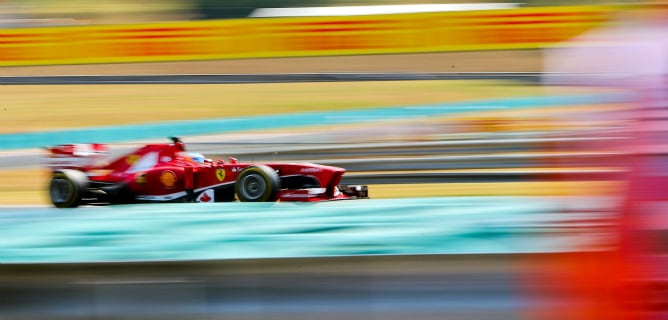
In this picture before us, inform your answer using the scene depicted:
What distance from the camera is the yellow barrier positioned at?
54.9 ft

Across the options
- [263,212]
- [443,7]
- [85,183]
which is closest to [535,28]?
[443,7]

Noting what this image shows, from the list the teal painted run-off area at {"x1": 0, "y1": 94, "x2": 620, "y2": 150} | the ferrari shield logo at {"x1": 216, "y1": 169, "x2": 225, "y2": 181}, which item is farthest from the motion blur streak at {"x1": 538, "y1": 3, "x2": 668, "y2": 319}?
the teal painted run-off area at {"x1": 0, "y1": 94, "x2": 620, "y2": 150}

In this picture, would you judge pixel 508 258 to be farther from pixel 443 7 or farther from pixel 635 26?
pixel 443 7

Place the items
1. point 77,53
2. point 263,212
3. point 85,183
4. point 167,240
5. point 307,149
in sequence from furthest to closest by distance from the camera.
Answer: point 77,53 < point 307,149 < point 85,183 < point 263,212 < point 167,240

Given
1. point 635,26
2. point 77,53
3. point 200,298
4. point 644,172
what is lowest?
point 200,298

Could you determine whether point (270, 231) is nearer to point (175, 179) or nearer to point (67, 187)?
point (175, 179)

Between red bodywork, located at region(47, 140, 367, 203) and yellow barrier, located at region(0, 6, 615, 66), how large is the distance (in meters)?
8.50

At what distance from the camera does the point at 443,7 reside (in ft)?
58.1

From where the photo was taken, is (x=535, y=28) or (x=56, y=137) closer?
(x=56, y=137)

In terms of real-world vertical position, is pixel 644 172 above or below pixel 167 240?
above

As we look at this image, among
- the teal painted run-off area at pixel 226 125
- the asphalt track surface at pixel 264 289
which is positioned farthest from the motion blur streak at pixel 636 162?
the teal painted run-off area at pixel 226 125

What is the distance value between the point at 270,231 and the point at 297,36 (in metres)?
12.2

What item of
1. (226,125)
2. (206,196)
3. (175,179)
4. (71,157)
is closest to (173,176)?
(175,179)

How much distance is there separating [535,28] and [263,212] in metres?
11.5
